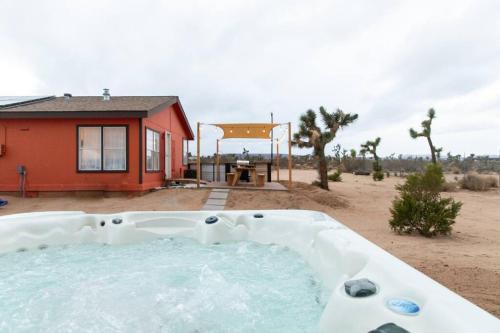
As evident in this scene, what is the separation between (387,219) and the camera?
796cm

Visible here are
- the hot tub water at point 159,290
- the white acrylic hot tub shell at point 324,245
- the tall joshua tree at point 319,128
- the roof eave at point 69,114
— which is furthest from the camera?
the tall joshua tree at point 319,128

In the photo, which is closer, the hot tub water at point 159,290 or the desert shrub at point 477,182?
the hot tub water at point 159,290

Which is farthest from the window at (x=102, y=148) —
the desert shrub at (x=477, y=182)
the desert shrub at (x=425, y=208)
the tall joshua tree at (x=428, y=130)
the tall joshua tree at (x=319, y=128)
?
the tall joshua tree at (x=428, y=130)

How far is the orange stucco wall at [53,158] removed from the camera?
9.80 m

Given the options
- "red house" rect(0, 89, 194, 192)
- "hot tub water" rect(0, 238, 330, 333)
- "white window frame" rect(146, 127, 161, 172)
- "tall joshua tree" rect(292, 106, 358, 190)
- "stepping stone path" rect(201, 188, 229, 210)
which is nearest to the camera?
"hot tub water" rect(0, 238, 330, 333)

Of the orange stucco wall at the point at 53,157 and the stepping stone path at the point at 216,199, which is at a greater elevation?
the orange stucco wall at the point at 53,157

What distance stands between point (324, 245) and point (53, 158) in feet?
31.1

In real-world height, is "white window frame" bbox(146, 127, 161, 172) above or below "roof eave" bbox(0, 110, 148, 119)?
below

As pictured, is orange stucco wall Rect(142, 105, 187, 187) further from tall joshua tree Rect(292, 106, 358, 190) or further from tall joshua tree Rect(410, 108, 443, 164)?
tall joshua tree Rect(410, 108, 443, 164)

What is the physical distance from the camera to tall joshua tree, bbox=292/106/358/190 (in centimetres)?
1360

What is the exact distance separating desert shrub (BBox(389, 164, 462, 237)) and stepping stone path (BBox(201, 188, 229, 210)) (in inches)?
174

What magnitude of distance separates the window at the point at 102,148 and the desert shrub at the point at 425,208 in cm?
788

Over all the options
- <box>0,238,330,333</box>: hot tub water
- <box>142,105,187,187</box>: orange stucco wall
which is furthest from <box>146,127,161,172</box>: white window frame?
<box>0,238,330,333</box>: hot tub water

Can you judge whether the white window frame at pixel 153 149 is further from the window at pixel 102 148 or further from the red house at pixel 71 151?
the window at pixel 102 148
